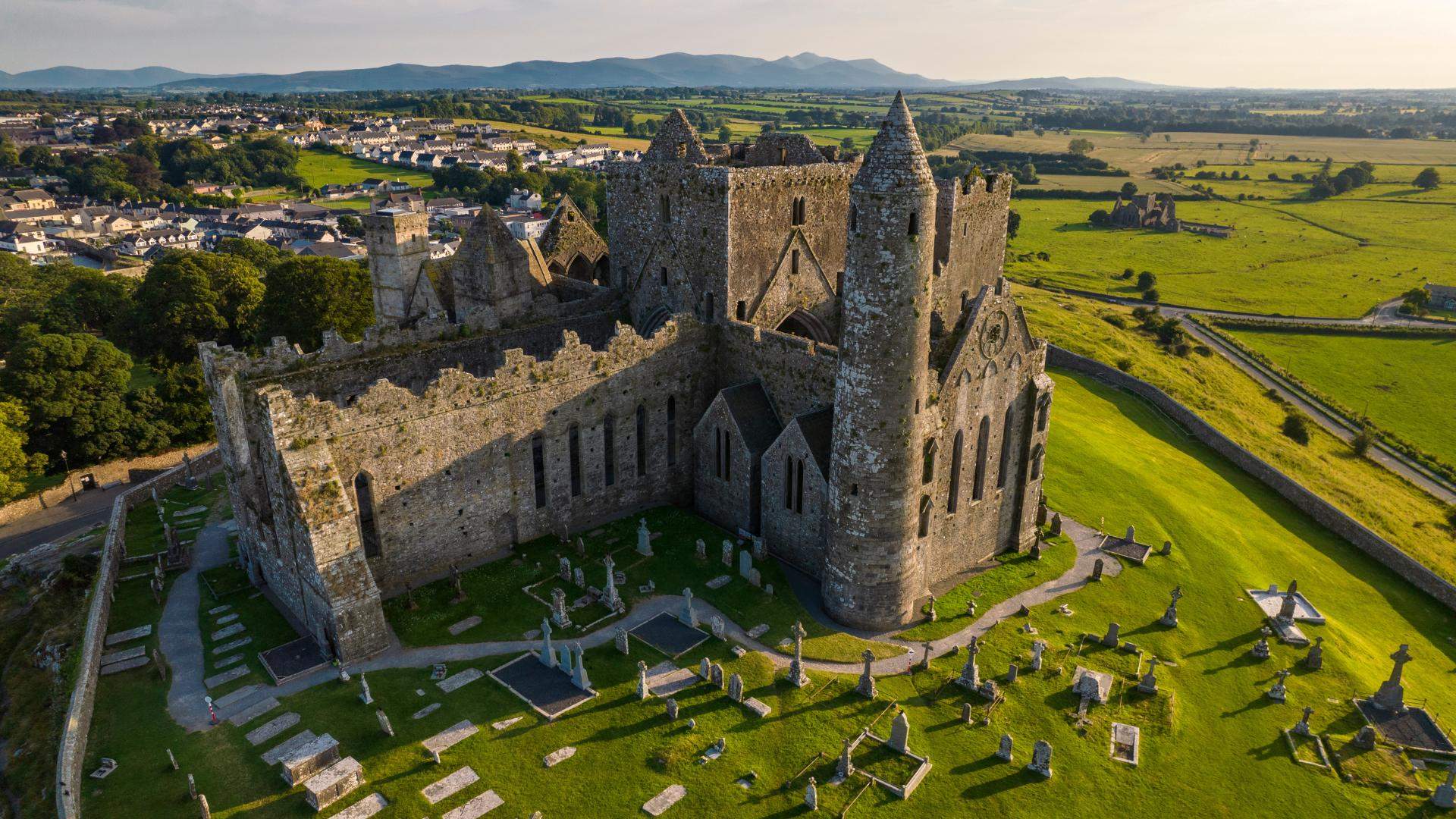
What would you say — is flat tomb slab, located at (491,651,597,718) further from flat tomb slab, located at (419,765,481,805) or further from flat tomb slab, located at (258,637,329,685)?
flat tomb slab, located at (258,637,329,685)

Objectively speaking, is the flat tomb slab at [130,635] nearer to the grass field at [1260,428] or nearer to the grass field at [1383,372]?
the grass field at [1260,428]

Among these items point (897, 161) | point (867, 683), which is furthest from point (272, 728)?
point (897, 161)

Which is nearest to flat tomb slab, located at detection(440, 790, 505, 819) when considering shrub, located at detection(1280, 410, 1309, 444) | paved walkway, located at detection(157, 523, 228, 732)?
paved walkway, located at detection(157, 523, 228, 732)

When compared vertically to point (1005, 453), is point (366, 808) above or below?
below

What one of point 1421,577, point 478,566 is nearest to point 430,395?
point 478,566

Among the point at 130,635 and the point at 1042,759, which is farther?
the point at 130,635

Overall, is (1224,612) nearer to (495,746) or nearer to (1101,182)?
(495,746)

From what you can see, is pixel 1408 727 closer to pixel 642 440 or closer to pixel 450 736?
pixel 642 440
